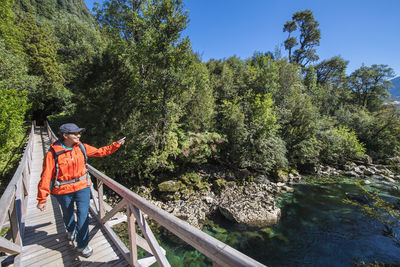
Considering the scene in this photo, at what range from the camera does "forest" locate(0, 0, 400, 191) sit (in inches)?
399

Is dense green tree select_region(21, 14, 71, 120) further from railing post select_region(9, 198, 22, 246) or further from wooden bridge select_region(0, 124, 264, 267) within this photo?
railing post select_region(9, 198, 22, 246)

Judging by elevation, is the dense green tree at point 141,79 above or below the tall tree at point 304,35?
below

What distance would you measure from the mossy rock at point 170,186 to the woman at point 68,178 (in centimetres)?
781

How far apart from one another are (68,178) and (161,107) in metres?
8.02

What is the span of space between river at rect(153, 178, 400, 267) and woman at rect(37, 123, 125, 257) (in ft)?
17.3

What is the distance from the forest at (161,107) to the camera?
10133 mm

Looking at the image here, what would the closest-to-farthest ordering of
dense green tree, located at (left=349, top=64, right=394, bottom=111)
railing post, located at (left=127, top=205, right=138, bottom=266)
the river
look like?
railing post, located at (left=127, top=205, right=138, bottom=266) < the river < dense green tree, located at (left=349, top=64, right=394, bottom=111)

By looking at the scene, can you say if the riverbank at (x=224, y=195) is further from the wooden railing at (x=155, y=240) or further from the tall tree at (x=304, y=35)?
the tall tree at (x=304, y=35)

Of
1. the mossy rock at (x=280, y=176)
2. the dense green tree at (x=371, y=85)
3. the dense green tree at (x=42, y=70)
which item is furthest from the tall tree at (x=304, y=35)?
the dense green tree at (x=42, y=70)

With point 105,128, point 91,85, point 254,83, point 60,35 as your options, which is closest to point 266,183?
point 254,83

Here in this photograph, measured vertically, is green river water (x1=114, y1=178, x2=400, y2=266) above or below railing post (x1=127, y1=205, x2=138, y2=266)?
below

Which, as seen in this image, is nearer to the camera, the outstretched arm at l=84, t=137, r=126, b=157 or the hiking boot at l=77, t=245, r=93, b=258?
the hiking boot at l=77, t=245, r=93, b=258

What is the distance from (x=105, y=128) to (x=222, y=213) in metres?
9.43

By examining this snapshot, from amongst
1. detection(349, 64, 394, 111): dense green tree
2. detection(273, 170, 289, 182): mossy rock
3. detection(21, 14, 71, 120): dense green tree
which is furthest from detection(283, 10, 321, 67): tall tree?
detection(21, 14, 71, 120): dense green tree
